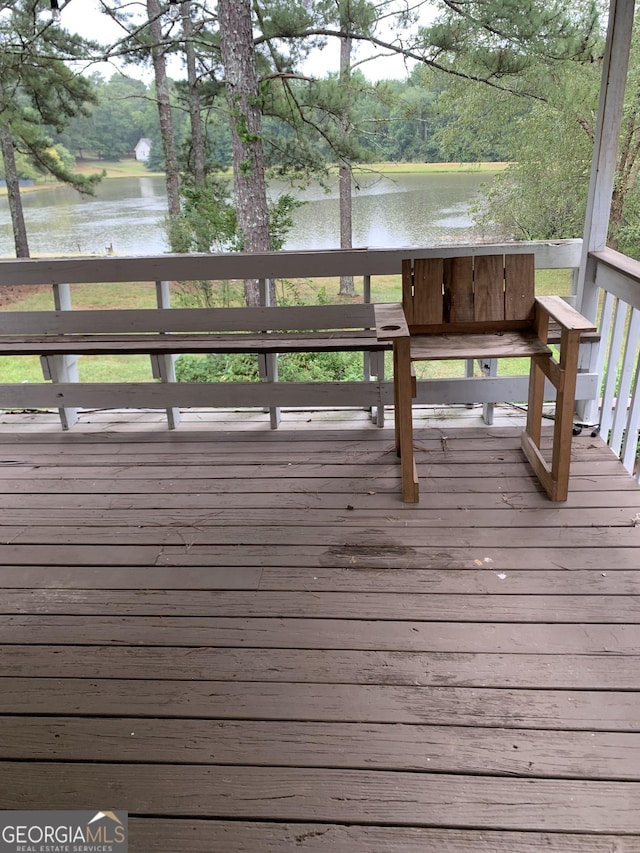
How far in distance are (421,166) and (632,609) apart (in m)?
4.23

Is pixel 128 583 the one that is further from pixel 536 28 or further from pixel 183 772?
pixel 536 28

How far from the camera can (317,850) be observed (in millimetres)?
1250

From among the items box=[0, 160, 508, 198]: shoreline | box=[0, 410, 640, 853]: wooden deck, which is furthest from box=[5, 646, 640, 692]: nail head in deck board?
box=[0, 160, 508, 198]: shoreline

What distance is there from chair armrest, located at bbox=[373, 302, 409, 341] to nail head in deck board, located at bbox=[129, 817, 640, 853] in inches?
61.9

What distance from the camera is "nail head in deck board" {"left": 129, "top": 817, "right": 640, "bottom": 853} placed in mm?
1241

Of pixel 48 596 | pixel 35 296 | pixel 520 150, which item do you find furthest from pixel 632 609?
pixel 35 296

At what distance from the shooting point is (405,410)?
252 centimetres

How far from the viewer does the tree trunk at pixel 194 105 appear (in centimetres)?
553

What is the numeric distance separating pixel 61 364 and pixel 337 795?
2.64m

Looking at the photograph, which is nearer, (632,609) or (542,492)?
(632,609)

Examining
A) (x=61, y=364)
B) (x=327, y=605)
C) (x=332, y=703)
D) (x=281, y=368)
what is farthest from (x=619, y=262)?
(x=281, y=368)

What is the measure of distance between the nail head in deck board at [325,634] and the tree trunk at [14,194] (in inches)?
180

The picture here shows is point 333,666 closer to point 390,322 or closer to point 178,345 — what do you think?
point 390,322

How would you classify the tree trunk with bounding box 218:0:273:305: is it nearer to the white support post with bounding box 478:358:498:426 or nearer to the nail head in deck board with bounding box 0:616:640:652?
the white support post with bounding box 478:358:498:426
